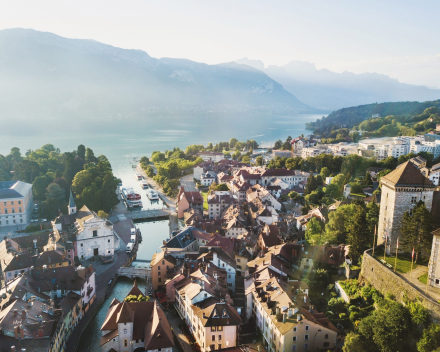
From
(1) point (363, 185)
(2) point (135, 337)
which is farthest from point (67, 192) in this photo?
(1) point (363, 185)

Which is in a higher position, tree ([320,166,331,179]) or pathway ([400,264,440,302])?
tree ([320,166,331,179])

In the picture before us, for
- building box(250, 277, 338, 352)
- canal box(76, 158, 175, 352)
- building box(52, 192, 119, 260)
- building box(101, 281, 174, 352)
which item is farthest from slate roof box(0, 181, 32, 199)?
building box(250, 277, 338, 352)

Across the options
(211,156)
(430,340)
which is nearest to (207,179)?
(211,156)

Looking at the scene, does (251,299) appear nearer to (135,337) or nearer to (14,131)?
(135,337)

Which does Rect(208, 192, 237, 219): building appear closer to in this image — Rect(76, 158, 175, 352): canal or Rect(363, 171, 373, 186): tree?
Rect(76, 158, 175, 352): canal

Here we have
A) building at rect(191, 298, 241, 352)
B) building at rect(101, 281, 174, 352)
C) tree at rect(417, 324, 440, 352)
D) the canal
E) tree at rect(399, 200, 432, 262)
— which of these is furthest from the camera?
the canal

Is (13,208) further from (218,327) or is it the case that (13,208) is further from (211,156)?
(211,156)
